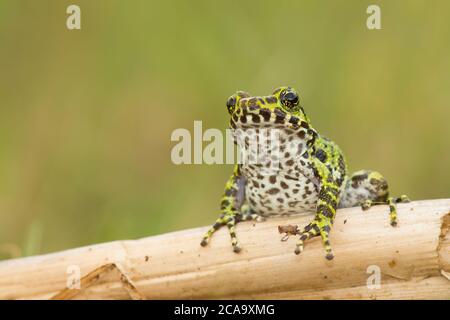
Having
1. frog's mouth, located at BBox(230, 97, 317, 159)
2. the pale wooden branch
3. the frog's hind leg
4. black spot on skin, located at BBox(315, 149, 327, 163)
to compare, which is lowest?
the pale wooden branch

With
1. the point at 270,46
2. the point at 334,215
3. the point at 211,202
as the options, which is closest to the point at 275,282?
the point at 334,215

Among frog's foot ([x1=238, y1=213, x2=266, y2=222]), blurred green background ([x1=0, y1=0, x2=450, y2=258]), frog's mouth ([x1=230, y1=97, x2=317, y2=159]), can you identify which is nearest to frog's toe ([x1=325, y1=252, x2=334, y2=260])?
frog's foot ([x1=238, y1=213, x2=266, y2=222])

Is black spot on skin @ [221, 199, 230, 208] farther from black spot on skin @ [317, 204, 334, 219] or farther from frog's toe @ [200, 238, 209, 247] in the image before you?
black spot on skin @ [317, 204, 334, 219]

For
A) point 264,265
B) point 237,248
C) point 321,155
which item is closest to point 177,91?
point 321,155

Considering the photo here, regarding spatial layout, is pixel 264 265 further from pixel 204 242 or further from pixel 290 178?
pixel 290 178

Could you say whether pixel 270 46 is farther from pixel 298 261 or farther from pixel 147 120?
pixel 298 261

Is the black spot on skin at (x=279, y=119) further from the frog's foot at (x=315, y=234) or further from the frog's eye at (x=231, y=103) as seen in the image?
the frog's foot at (x=315, y=234)

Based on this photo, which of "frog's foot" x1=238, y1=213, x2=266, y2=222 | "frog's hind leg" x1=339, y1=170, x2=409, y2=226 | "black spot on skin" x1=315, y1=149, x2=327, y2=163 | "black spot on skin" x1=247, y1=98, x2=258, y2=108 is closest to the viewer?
"black spot on skin" x1=247, y1=98, x2=258, y2=108

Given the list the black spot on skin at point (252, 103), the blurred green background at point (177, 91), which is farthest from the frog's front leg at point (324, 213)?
the blurred green background at point (177, 91)
